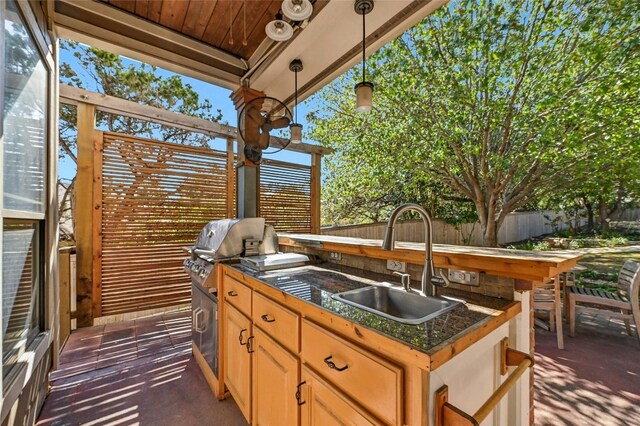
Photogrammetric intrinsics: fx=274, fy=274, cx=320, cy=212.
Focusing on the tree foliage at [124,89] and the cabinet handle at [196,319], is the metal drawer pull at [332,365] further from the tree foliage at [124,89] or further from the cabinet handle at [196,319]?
the tree foliage at [124,89]

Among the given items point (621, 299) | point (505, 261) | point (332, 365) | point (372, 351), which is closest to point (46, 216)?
point (332, 365)

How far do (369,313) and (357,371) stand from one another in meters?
0.19

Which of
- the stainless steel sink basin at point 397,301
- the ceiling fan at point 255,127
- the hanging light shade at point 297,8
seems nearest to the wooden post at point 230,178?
the ceiling fan at point 255,127


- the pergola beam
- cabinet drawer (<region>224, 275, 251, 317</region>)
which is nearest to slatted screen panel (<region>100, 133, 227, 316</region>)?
the pergola beam

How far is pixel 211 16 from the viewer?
217 centimetres

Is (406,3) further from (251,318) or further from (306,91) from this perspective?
(251,318)

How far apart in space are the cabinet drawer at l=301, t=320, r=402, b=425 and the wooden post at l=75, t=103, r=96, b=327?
315 centimetres

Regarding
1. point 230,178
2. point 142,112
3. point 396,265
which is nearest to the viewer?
point 396,265

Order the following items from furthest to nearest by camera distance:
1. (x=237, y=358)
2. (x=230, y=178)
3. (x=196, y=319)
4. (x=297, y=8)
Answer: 1. (x=230, y=178)
2. (x=196, y=319)
3. (x=297, y=8)
4. (x=237, y=358)

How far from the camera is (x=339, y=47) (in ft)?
7.32

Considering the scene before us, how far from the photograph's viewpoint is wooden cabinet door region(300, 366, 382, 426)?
2.86 ft

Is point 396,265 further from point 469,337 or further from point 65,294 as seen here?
point 65,294

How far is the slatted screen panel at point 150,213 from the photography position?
3.17m

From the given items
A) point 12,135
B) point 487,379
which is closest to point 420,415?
point 487,379
